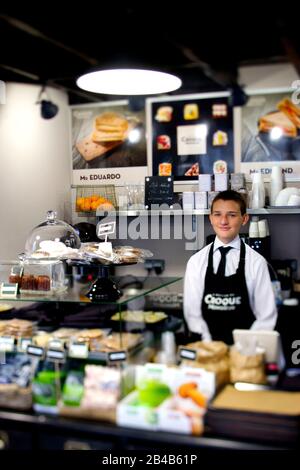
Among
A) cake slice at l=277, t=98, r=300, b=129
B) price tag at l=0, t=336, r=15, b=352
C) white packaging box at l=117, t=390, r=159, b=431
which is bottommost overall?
white packaging box at l=117, t=390, r=159, b=431

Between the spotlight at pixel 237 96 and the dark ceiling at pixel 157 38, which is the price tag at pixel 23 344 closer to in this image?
the dark ceiling at pixel 157 38

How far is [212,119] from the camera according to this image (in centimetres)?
233

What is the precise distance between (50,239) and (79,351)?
2.28 ft

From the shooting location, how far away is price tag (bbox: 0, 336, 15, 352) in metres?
A: 2.24

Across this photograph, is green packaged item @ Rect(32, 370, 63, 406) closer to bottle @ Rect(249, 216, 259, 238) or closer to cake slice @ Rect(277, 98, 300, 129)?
bottle @ Rect(249, 216, 259, 238)

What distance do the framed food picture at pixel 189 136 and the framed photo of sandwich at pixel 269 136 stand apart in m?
0.06

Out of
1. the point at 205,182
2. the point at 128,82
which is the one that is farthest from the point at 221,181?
the point at 128,82

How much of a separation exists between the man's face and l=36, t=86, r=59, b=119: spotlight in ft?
2.75

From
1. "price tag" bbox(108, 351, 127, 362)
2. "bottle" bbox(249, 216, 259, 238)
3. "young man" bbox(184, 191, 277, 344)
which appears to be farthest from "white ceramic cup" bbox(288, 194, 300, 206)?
"price tag" bbox(108, 351, 127, 362)

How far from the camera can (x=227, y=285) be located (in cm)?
226

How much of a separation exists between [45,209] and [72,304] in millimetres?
518

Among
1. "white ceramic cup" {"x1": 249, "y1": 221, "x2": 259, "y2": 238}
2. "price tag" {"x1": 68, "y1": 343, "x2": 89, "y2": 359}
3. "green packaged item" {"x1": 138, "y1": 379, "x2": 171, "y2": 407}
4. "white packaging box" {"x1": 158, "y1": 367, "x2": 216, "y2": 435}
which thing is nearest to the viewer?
"white packaging box" {"x1": 158, "y1": 367, "x2": 216, "y2": 435}

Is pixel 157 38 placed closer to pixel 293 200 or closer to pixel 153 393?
pixel 293 200
